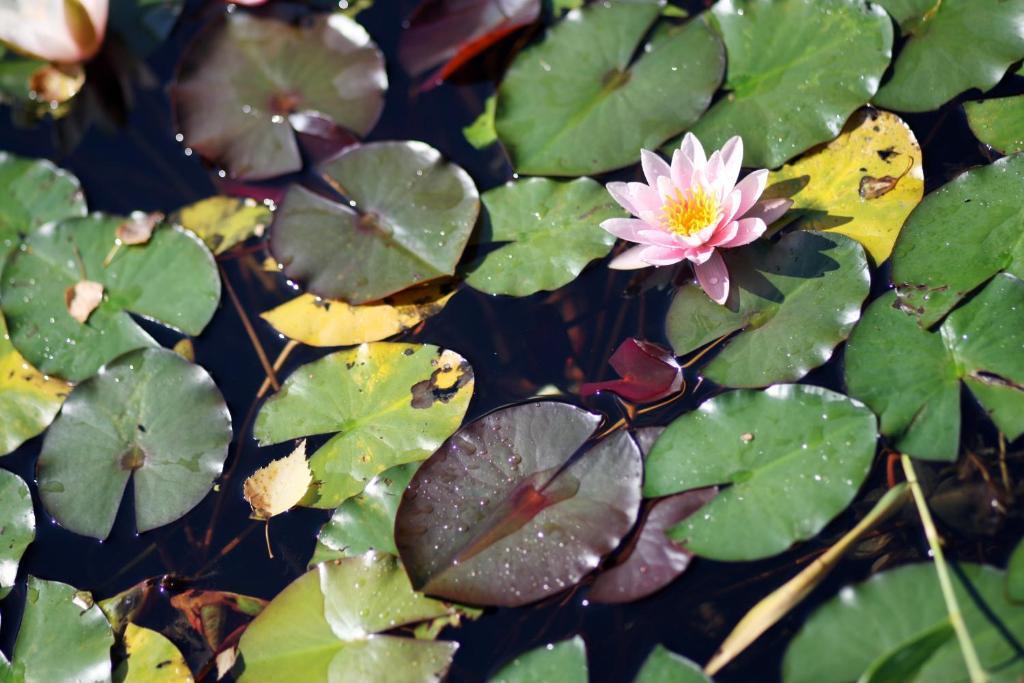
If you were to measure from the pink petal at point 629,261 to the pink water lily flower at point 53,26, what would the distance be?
2.34m

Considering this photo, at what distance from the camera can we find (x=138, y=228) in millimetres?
2959

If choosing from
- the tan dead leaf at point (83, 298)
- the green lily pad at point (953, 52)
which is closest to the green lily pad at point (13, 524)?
the tan dead leaf at point (83, 298)

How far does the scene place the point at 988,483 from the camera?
6.61 feet

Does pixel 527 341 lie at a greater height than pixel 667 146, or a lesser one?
lesser

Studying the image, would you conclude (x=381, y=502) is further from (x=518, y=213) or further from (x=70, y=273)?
(x=70, y=273)

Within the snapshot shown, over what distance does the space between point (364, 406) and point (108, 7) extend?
232 cm

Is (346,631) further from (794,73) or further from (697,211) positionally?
(794,73)

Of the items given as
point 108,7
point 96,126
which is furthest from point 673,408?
point 108,7

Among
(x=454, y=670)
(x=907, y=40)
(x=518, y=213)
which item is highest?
(x=907, y=40)

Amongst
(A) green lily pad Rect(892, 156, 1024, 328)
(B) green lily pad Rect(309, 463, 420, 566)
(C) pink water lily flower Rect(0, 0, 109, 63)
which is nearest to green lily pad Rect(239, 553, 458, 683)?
(B) green lily pad Rect(309, 463, 420, 566)

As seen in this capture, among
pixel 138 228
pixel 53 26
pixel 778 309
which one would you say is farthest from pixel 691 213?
pixel 53 26

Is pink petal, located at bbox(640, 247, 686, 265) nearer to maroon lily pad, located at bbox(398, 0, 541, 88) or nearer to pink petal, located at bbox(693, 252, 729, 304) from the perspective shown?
pink petal, located at bbox(693, 252, 729, 304)

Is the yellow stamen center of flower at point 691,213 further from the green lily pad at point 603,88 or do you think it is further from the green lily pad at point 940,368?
→ the green lily pad at point 940,368

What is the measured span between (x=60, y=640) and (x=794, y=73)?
2735 millimetres
